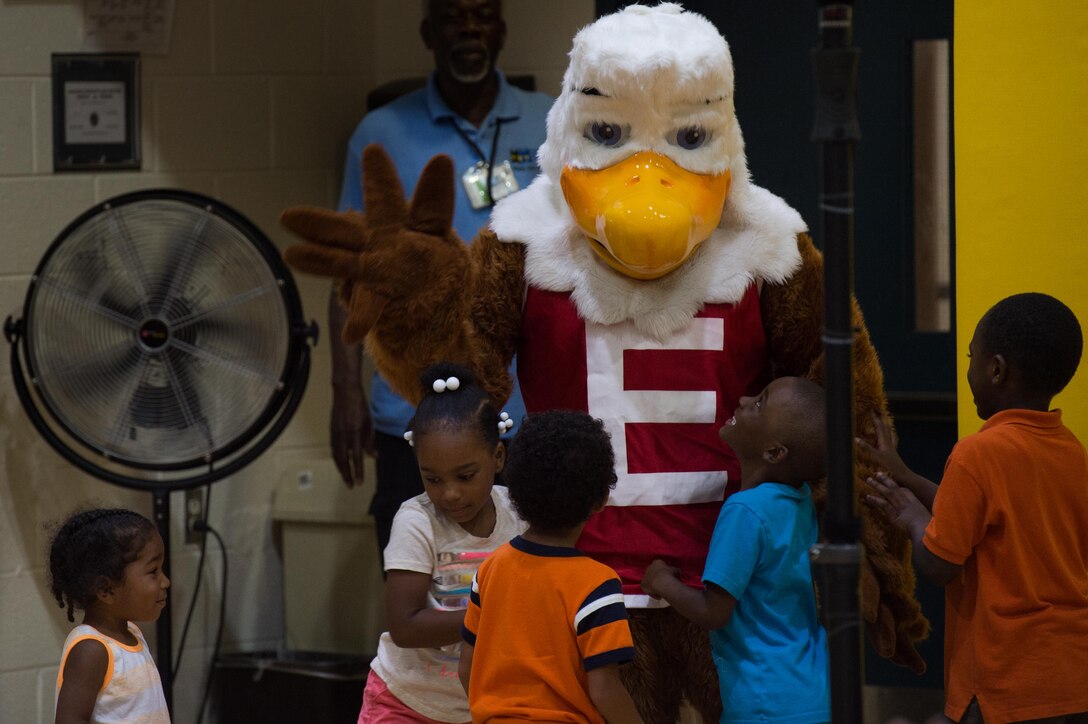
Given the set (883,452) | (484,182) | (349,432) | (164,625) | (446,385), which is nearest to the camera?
(446,385)

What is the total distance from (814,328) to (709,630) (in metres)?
0.53

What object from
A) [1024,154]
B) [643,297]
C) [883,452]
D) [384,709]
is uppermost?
[1024,154]

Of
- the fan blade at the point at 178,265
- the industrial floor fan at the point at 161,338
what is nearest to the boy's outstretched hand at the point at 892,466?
the industrial floor fan at the point at 161,338

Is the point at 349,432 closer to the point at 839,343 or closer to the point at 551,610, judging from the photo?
the point at 551,610

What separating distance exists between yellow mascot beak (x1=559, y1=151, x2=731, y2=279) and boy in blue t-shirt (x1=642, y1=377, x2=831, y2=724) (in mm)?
277

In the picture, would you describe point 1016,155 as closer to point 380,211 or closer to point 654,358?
point 654,358

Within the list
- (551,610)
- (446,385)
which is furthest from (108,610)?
(551,610)

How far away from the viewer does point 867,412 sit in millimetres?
2461

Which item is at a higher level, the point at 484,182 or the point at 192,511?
the point at 484,182

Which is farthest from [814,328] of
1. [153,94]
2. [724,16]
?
[153,94]

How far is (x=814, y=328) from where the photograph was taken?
2.47 m

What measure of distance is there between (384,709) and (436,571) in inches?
9.6

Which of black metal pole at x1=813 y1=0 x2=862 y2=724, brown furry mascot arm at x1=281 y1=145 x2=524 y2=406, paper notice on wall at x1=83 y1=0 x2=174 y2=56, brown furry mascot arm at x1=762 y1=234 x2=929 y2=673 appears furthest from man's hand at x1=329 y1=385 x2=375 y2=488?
black metal pole at x1=813 y1=0 x2=862 y2=724

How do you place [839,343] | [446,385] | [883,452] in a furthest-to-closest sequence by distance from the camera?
[883,452]
[446,385]
[839,343]
